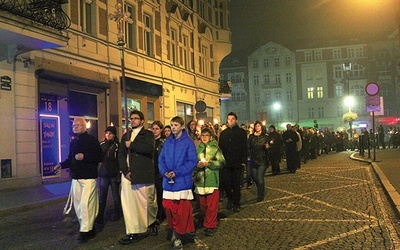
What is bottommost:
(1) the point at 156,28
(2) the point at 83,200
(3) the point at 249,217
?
(3) the point at 249,217

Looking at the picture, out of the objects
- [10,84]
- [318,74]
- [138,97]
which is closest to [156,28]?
[138,97]

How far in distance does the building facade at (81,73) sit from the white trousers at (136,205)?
3.94m

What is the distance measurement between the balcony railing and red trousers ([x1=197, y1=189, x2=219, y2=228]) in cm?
855

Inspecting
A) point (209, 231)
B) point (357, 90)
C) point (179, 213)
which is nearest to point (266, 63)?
point (357, 90)

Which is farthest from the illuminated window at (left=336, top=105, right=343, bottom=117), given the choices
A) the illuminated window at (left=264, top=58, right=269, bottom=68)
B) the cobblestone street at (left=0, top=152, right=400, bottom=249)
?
the cobblestone street at (left=0, top=152, right=400, bottom=249)

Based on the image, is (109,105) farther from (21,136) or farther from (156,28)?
(156,28)

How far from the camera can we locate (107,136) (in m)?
8.52

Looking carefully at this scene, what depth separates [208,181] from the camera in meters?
7.22

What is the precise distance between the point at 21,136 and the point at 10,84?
171 cm

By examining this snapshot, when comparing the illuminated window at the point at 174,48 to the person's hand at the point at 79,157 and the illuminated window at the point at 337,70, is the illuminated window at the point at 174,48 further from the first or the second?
the illuminated window at the point at 337,70

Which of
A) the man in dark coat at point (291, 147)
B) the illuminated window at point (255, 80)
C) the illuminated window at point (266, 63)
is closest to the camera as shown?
the man in dark coat at point (291, 147)

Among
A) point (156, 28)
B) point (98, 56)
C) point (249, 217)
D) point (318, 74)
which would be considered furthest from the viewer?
point (318, 74)

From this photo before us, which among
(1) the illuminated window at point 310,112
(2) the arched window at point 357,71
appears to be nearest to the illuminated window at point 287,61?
(1) the illuminated window at point 310,112

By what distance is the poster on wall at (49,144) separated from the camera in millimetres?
15344
